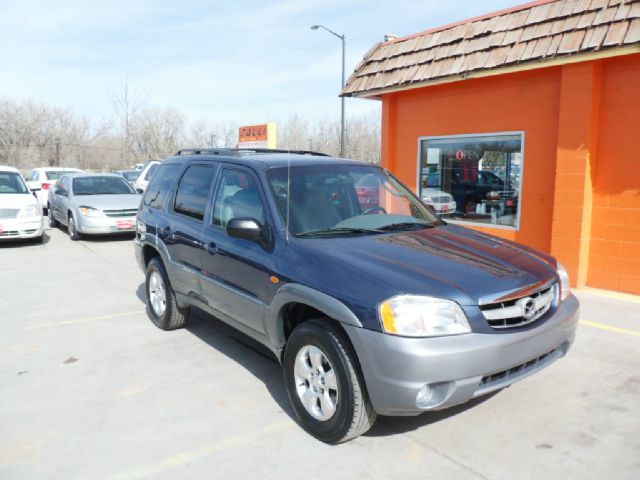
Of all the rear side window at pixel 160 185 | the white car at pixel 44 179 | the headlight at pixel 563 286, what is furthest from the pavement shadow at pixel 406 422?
the white car at pixel 44 179

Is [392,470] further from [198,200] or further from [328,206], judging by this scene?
[198,200]

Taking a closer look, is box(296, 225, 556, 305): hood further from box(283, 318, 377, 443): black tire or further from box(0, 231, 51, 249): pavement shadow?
box(0, 231, 51, 249): pavement shadow

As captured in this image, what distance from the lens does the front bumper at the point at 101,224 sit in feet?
39.2

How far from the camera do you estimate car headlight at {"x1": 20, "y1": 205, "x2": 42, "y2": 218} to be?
1126 cm

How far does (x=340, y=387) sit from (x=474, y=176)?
6.31 metres

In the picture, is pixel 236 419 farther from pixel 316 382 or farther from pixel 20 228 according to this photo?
pixel 20 228

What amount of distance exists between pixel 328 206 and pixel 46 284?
18.9ft

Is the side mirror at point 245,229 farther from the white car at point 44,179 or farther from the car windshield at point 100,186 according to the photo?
the white car at point 44,179

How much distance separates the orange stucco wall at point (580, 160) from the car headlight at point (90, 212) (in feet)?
28.4

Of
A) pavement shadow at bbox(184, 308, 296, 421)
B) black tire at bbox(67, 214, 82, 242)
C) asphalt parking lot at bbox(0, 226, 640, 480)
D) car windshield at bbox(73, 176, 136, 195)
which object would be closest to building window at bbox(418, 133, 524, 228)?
asphalt parking lot at bbox(0, 226, 640, 480)

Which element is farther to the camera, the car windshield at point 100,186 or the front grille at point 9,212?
the car windshield at point 100,186

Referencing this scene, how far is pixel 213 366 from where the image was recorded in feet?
15.2

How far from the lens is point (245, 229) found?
146 inches

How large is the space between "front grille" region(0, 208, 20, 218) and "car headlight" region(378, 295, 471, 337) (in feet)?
35.0
